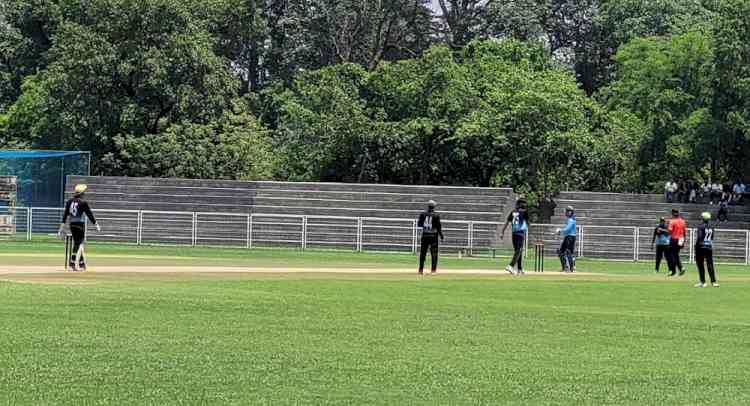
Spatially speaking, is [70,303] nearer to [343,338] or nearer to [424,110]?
[343,338]

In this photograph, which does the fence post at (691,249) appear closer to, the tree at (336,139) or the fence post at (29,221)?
the tree at (336,139)

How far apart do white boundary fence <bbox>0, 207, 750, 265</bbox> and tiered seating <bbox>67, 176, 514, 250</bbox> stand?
0.13 ft

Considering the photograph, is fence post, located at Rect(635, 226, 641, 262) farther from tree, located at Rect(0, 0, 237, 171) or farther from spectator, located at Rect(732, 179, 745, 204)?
tree, located at Rect(0, 0, 237, 171)

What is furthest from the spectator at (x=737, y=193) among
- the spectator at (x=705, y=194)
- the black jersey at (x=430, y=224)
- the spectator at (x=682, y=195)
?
the black jersey at (x=430, y=224)

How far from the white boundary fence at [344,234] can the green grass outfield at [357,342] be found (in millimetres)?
21493

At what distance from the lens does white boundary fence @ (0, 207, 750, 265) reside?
5288 centimetres

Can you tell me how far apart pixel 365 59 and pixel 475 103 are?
66.8 feet

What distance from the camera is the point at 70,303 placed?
2153 cm

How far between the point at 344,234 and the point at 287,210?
630 centimetres

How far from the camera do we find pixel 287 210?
196ft

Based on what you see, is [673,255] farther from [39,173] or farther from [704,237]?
[39,173]

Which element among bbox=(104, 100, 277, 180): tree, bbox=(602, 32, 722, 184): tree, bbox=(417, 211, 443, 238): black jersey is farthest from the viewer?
bbox=(104, 100, 277, 180): tree

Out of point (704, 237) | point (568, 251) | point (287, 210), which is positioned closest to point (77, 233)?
point (704, 237)

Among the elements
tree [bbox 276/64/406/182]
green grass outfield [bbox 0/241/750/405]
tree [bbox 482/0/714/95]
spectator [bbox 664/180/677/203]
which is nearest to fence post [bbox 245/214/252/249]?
tree [bbox 276/64/406/182]
